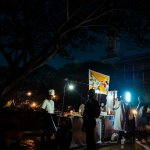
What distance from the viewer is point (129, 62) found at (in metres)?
30.2

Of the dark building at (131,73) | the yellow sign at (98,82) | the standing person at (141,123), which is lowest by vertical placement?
the standing person at (141,123)

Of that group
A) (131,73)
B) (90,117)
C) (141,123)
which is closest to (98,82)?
(90,117)

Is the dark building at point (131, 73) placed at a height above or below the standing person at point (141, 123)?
above

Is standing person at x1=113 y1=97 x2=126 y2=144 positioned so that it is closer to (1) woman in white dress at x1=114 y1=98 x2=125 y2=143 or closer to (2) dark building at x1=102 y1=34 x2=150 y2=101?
(1) woman in white dress at x1=114 y1=98 x2=125 y2=143

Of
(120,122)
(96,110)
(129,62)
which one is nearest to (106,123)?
(120,122)

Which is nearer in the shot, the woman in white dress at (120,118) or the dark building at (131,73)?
the woman in white dress at (120,118)

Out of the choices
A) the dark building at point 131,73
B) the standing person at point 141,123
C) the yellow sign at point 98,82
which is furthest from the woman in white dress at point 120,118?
the dark building at point 131,73

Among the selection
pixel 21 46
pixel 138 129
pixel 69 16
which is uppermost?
pixel 69 16

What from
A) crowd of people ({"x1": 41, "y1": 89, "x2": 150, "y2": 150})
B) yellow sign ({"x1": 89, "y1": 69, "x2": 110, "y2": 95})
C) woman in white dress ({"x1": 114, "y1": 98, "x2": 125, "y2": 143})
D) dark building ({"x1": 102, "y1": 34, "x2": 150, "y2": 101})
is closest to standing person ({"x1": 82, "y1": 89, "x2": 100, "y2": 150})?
crowd of people ({"x1": 41, "y1": 89, "x2": 150, "y2": 150})

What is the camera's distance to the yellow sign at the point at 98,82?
48.1 ft

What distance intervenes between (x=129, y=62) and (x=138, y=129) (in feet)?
44.0

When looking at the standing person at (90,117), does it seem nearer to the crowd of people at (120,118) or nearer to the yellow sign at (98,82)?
the crowd of people at (120,118)

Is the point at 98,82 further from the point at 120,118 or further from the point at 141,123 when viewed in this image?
the point at 141,123

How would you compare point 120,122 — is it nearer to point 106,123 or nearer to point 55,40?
point 106,123
